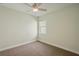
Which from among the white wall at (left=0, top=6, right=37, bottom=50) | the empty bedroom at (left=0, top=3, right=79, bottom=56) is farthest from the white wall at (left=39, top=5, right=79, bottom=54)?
A: the white wall at (left=0, top=6, right=37, bottom=50)

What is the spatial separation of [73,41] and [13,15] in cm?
149

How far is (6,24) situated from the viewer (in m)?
1.36

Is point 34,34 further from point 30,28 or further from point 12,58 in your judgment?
point 12,58

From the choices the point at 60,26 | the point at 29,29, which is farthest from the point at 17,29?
the point at 60,26

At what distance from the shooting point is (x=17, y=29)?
125 cm

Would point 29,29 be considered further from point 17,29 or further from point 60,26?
point 60,26

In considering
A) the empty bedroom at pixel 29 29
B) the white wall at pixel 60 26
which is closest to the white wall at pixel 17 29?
the empty bedroom at pixel 29 29

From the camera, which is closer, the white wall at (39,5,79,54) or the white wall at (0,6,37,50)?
the white wall at (0,6,37,50)

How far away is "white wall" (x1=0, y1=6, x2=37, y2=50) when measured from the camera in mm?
1215

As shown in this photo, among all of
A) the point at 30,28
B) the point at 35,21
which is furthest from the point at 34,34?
the point at 35,21

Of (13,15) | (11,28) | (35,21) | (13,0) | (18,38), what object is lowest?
(18,38)

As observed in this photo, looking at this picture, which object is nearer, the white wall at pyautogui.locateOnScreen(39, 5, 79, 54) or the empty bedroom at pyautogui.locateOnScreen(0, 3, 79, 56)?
the empty bedroom at pyautogui.locateOnScreen(0, 3, 79, 56)

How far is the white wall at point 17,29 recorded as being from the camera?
121 centimetres

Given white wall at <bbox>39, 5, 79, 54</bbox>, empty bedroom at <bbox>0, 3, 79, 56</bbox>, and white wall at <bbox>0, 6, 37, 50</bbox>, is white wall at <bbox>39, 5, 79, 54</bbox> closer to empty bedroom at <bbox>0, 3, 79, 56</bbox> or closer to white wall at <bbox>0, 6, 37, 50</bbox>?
empty bedroom at <bbox>0, 3, 79, 56</bbox>
